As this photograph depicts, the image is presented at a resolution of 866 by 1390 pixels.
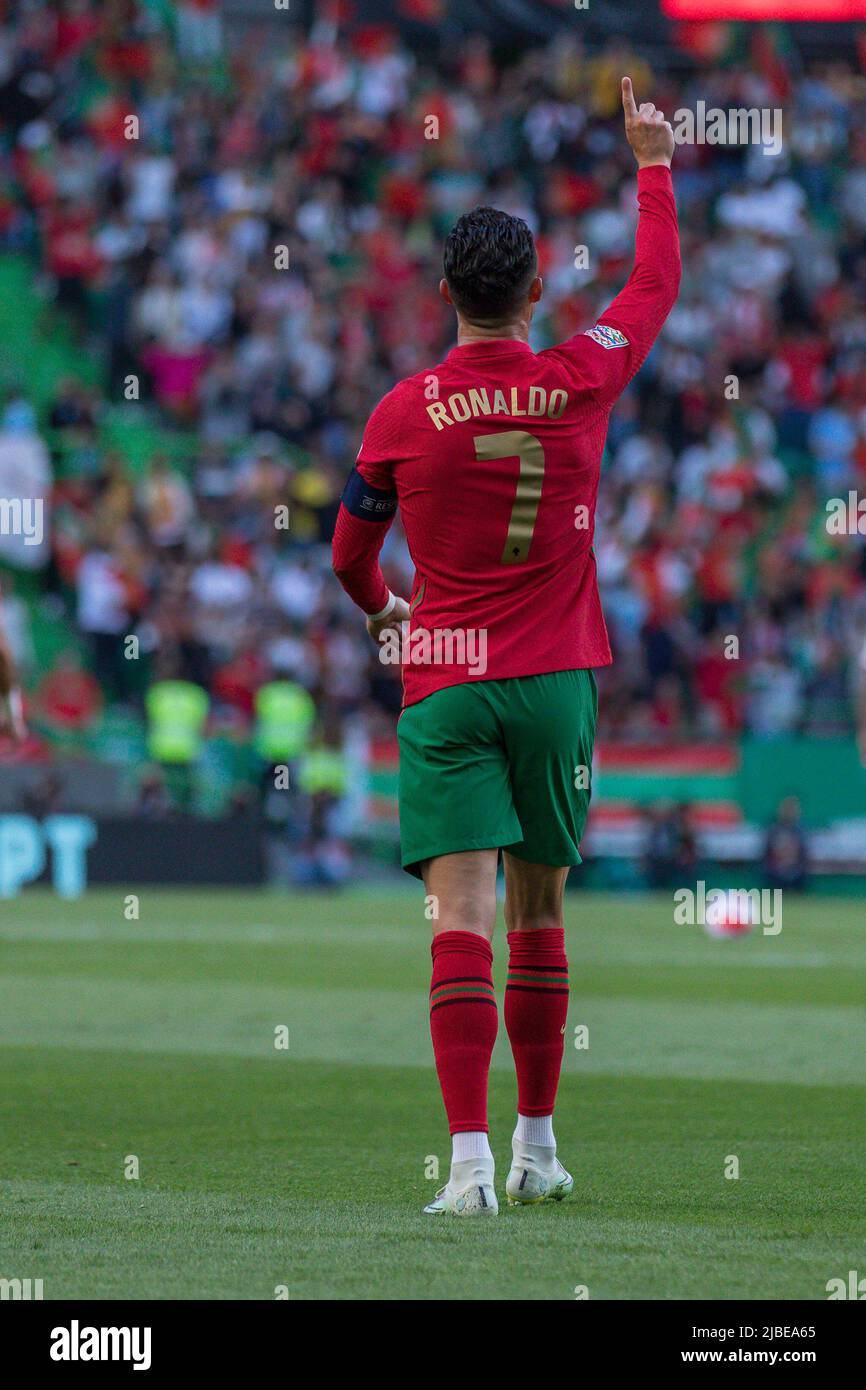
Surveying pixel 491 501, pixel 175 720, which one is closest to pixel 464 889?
pixel 491 501

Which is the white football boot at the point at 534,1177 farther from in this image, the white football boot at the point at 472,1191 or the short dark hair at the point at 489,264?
the short dark hair at the point at 489,264

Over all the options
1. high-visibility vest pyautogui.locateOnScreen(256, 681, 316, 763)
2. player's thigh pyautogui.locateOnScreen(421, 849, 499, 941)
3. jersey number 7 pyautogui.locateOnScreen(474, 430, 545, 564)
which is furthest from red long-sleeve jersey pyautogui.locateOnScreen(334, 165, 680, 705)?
high-visibility vest pyautogui.locateOnScreen(256, 681, 316, 763)

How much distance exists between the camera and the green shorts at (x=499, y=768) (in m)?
5.34

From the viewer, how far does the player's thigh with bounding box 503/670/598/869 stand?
544 centimetres

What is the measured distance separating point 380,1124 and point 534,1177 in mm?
1725

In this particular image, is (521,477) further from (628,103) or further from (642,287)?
(628,103)

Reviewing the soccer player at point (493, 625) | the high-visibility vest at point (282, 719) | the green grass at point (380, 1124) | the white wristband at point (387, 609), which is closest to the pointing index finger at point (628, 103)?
→ the soccer player at point (493, 625)

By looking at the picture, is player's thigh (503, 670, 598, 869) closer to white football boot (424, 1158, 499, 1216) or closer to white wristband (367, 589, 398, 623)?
white wristband (367, 589, 398, 623)

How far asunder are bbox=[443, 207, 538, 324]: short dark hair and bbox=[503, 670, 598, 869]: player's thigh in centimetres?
87

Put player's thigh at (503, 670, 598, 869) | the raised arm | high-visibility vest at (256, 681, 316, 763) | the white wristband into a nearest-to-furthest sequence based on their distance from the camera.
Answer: player's thigh at (503, 670, 598, 869) < the raised arm < the white wristband < high-visibility vest at (256, 681, 316, 763)

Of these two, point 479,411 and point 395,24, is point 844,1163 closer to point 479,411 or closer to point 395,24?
point 479,411

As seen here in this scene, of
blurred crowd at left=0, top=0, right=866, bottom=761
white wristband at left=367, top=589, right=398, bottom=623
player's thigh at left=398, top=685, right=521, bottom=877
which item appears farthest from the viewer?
blurred crowd at left=0, top=0, right=866, bottom=761

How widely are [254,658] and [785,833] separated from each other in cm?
531
